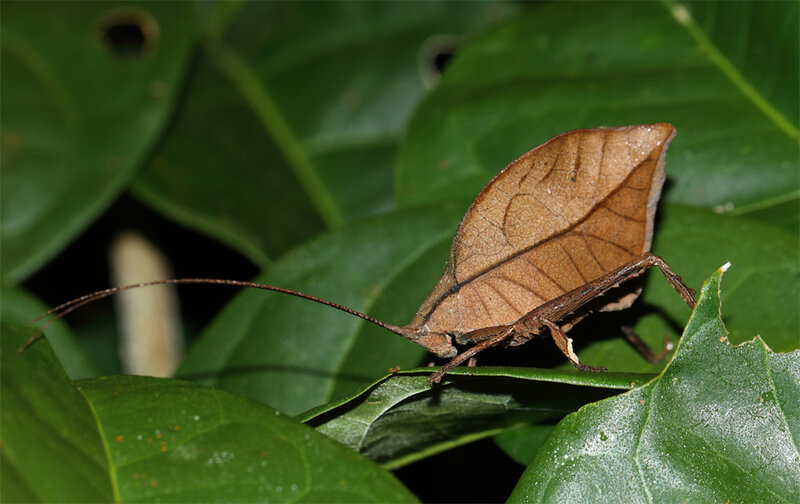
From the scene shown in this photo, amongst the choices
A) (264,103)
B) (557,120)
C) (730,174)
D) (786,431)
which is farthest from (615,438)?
(264,103)

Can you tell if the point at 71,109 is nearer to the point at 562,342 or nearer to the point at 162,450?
the point at 162,450

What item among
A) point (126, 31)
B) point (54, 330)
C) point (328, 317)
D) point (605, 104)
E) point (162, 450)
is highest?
point (126, 31)

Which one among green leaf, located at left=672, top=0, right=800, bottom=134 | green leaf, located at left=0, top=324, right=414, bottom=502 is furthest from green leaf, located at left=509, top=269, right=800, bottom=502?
green leaf, located at left=672, top=0, right=800, bottom=134

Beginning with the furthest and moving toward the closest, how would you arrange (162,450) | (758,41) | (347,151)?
(347,151) → (758,41) → (162,450)

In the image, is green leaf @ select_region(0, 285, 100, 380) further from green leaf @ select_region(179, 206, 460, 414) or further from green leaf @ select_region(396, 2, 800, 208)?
green leaf @ select_region(396, 2, 800, 208)

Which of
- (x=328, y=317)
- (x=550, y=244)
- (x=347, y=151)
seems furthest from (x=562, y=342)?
(x=347, y=151)

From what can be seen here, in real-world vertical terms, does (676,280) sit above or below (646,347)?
above

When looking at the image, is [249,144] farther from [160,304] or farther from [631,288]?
[631,288]

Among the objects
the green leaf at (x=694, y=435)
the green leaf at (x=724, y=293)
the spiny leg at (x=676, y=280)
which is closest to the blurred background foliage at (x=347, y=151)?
the green leaf at (x=724, y=293)
